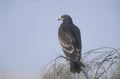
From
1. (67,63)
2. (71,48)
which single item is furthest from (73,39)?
(67,63)

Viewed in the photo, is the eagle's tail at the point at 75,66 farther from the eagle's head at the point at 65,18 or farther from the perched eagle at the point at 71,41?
the eagle's head at the point at 65,18

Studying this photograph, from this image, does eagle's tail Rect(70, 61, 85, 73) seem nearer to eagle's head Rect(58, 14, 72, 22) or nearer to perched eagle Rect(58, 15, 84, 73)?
perched eagle Rect(58, 15, 84, 73)

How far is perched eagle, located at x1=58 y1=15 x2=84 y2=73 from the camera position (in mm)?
4320

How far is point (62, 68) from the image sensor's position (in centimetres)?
420

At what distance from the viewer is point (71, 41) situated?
191 inches

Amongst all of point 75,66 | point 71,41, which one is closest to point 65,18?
point 71,41

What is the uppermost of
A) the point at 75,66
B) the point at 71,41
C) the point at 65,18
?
the point at 65,18

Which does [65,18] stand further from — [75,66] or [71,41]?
[75,66]

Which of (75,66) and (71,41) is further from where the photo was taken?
(71,41)

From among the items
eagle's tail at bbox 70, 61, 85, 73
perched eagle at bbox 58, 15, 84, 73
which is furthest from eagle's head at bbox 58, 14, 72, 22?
eagle's tail at bbox 70, 61, 85, 73

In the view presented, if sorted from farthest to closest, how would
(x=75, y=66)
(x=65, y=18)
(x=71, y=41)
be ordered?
(x=65, y=18) → (x=71, y=41) → (x=75, y=66)

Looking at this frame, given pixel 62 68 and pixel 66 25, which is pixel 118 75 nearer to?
pixel 62 68

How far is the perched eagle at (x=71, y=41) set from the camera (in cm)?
432

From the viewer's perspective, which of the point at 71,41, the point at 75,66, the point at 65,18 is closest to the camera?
the point at 75,66
